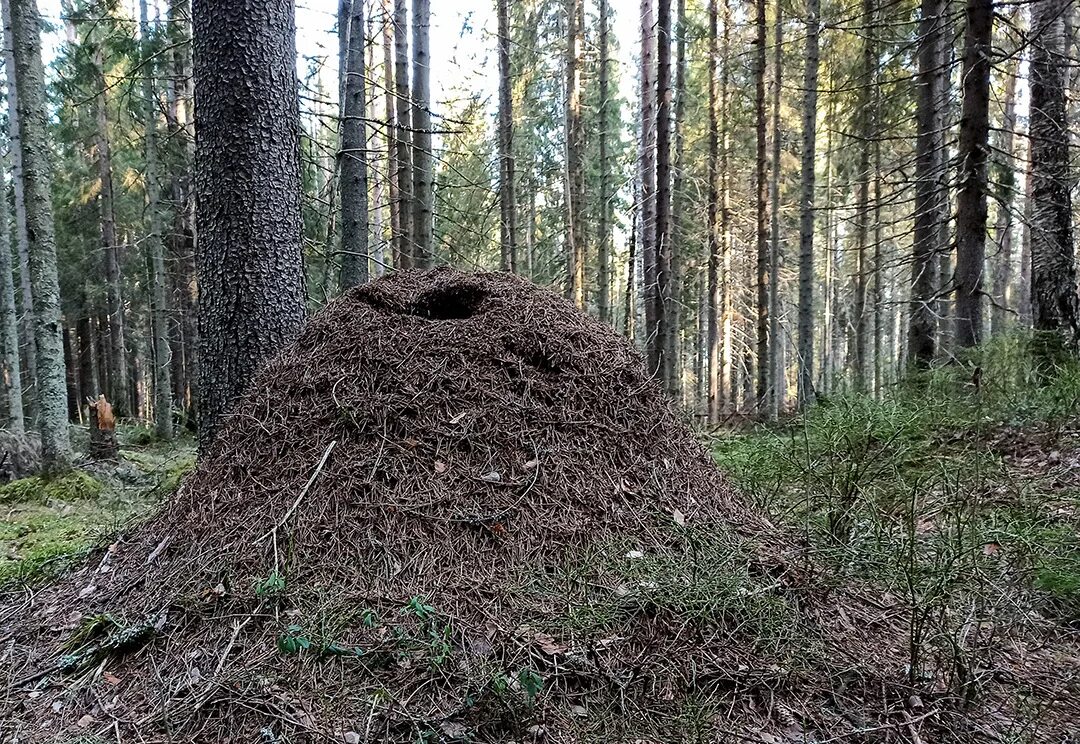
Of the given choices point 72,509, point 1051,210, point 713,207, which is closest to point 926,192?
point 1051,210

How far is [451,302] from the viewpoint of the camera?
425 centimetres

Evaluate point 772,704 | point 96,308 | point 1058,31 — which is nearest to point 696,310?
point 1058,31

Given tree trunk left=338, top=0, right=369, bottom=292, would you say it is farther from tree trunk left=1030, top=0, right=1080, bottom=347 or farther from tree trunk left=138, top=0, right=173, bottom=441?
tree trunk left=1030, top=0, right=1080, bottom=347

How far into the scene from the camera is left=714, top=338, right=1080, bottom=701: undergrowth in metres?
2.76

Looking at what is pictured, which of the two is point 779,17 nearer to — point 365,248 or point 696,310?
point 365,248

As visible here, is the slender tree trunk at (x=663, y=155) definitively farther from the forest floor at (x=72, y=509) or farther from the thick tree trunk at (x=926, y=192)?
the forest floor at (x=72, y=509)

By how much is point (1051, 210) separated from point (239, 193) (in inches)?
327

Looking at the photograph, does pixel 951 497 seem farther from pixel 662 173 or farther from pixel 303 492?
pixel 662 173

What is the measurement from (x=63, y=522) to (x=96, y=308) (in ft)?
61.7

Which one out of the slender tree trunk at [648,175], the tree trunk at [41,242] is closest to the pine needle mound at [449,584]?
the slender tree trunk at [648,175]

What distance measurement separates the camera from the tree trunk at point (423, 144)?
344 inches

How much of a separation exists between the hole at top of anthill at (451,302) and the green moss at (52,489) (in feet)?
18.8

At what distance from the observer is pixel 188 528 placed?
315cm

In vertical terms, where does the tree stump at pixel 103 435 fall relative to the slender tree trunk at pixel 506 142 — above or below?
below
